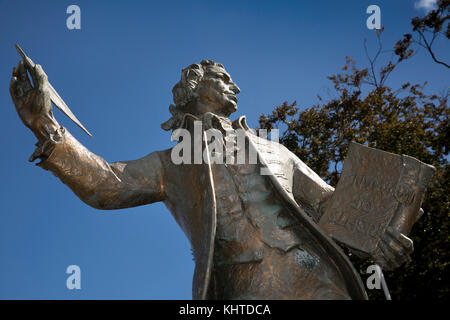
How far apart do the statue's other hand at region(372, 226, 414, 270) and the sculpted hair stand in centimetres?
185

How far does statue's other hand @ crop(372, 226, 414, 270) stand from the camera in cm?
373

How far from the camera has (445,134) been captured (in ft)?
36.5

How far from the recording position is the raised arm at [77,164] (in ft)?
12.6

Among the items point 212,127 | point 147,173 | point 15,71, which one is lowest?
point 147,173

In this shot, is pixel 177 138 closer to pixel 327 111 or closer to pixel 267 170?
pixel 267 170

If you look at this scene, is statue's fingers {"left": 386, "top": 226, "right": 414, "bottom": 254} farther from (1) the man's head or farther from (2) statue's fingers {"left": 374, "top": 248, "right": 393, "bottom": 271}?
(1) the man's head

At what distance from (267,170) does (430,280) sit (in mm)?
7217

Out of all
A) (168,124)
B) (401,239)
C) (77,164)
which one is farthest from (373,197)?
(77,164)

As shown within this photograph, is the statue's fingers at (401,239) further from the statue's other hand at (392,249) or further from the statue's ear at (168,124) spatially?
the statue's ear at (168,124)

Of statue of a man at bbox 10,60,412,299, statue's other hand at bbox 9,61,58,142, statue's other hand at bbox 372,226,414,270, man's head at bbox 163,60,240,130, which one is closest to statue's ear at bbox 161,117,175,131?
man's head at bbox 163,60,240,130

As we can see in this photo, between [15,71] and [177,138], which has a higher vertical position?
[15,71]

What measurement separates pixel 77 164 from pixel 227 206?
1.10 metres
